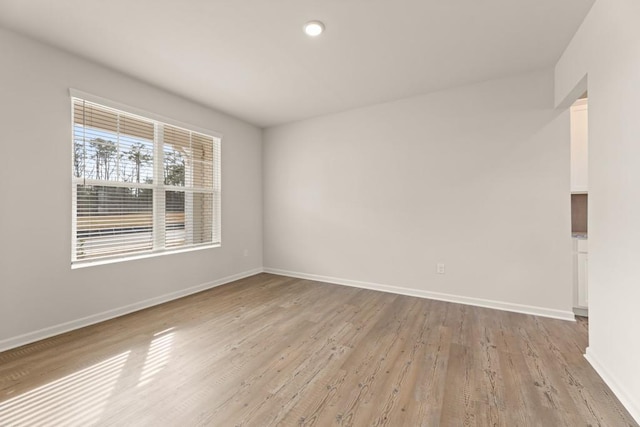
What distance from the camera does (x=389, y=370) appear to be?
200 centimetres

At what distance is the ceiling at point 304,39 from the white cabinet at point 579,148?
0.70m

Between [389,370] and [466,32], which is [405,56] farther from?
[389,370]

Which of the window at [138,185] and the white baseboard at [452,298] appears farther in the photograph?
the white baseboard at [452,298]

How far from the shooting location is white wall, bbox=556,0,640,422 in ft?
5.17

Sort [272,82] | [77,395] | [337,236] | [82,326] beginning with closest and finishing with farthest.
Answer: [77,395] < [82,326] < [272,82] < [337,236]

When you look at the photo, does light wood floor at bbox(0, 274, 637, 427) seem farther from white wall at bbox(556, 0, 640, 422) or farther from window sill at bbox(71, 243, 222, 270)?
window sill at bbox(71, 243, 222, 270)

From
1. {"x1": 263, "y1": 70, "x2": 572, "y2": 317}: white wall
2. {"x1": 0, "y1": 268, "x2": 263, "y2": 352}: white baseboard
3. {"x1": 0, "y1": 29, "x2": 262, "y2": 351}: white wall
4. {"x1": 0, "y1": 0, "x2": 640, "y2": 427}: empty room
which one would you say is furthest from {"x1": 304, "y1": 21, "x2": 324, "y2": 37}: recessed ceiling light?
{"x1": 0, "y1": 268, "x2": 263, "y2": 352}: white baseboard

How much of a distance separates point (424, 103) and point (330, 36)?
1784 mm

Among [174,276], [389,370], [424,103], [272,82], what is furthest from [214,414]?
[424,103]

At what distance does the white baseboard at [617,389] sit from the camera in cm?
154

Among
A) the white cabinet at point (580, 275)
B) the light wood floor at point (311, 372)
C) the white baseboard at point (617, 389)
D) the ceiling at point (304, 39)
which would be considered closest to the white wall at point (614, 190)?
the white baseboard at point (617, 389)

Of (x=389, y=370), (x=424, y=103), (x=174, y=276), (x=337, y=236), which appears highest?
(x=424, y=103)

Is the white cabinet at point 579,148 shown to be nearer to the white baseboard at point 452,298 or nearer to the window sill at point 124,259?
the white baseboard at point 452,298

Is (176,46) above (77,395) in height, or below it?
above
